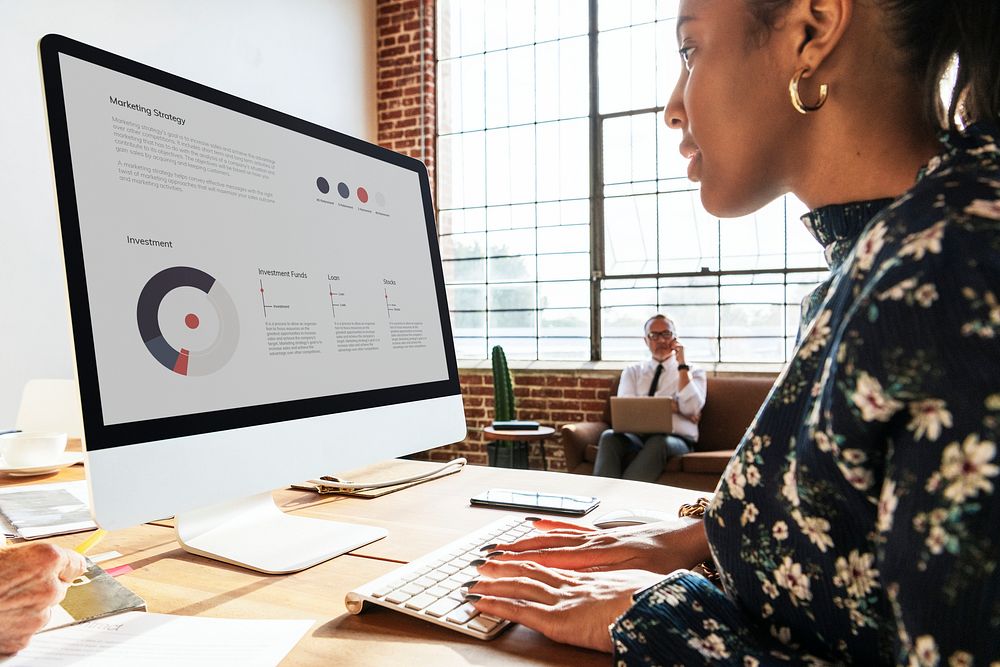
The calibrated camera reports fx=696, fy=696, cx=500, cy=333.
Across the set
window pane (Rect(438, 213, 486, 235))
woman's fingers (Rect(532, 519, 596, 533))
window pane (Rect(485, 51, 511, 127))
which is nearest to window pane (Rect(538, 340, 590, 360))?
window pane (Rect(438, 213, 486, 235))

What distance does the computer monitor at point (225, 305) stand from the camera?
743 millimetres

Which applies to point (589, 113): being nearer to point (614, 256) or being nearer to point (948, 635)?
point (614, 256)

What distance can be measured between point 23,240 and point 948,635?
3.74 meters

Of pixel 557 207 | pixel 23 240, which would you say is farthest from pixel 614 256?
pixel 23 240

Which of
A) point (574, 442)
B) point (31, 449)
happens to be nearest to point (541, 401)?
point (574, 442)

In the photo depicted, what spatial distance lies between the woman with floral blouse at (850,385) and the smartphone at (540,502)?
0.95ft

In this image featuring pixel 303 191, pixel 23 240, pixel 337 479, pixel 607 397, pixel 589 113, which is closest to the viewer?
pixel 303 191

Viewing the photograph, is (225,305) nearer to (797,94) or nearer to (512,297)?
(797,94)

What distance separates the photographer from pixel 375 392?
3.46 ft

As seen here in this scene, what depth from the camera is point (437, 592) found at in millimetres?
736

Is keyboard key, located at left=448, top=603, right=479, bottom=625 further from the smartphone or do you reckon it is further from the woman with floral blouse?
the smartphone

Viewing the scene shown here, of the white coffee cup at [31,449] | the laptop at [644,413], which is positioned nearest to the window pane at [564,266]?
the laptop at [644,413]

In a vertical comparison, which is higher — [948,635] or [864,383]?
[864,383]

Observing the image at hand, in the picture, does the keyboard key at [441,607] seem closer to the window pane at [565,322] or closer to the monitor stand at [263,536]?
the monitor stand at [263,536]
